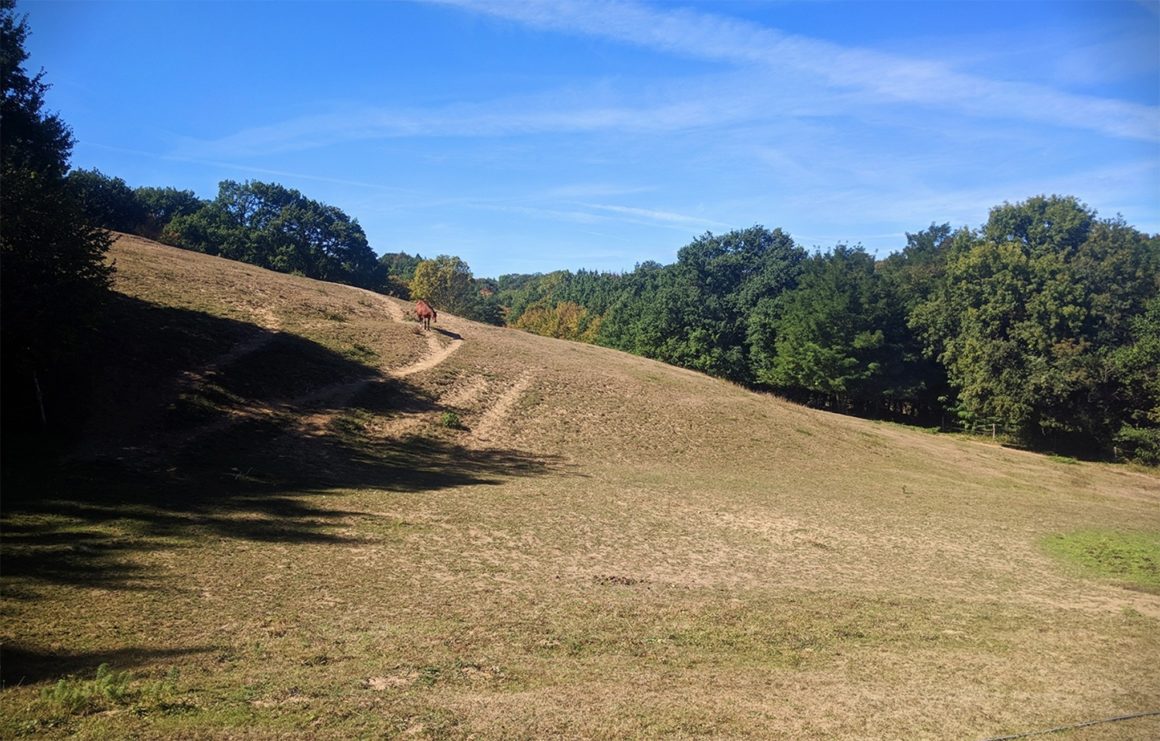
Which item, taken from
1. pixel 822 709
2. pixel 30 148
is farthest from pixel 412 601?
pixel 30 148

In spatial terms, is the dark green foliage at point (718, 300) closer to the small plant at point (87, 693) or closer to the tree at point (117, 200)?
the tree at point (117, 200)

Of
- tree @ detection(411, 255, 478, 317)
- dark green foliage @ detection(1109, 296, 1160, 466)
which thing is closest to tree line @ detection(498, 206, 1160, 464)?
dark green foliage @ detection(1109, 296, 1160, 466)

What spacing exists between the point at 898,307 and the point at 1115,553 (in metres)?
48.5

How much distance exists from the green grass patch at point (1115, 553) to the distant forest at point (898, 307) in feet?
94.0

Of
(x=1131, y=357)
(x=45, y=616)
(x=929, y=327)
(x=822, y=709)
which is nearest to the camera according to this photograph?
(x=822, y=709)

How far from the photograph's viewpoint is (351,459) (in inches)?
924

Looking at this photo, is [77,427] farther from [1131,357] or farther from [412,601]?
[1131,357]

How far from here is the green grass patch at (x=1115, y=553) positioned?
16641mm

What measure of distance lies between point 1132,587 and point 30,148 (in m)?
36.9

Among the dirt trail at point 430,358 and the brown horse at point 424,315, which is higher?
the brown horse at point 424,315

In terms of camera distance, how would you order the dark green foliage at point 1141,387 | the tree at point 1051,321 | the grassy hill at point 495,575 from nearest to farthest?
→ the grassy hill at point 495,575, the dark green foliage at point 1141,387, the tree at point 1051,321

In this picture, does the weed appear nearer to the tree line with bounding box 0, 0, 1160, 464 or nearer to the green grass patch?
the tree line with bounding box 0, 0, 1160, 464

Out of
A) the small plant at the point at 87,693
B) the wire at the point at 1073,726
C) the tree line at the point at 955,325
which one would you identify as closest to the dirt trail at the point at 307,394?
the small plant at the point at 87,693

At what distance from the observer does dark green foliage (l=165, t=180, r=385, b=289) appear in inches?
2936
